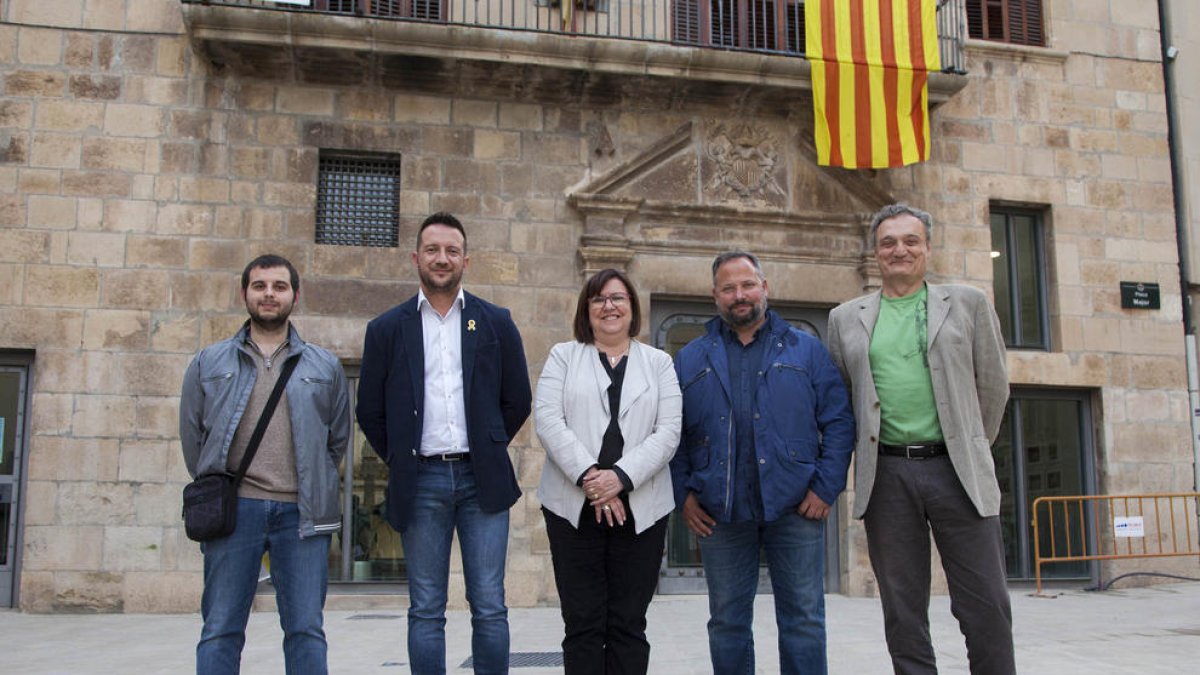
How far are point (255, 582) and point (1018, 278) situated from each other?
9481 millimetres

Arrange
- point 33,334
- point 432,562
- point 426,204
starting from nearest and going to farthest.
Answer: point 432,562, point 33,334, point 426,204

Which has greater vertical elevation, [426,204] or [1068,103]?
[1068,103]

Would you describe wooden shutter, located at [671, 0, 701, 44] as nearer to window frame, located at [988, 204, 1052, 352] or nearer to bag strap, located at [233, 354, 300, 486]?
window frame, located at [988, 204, 1052, 352]

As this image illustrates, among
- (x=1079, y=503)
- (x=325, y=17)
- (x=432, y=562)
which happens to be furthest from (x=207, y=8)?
(x=1079, y=503)

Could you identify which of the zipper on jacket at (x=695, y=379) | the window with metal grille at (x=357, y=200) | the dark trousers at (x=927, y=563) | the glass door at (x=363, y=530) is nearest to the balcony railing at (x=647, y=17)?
the window with metal grille at (x=357, y=200)

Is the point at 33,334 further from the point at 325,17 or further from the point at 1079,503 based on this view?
the point at 1079,503

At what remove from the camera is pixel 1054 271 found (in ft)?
36.0

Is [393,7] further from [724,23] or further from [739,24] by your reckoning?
[739,24]

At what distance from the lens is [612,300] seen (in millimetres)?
4340

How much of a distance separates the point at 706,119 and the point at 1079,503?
5.81m

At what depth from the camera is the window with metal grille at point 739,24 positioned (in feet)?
34.6

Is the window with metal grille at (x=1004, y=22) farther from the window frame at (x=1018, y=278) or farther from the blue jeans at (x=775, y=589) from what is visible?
the blue jeans at (x=775, y=589)

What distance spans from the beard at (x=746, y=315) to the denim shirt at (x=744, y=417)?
8 cm

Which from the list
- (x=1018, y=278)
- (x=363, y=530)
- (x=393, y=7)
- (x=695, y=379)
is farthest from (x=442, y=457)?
(x=1018, y=278)
